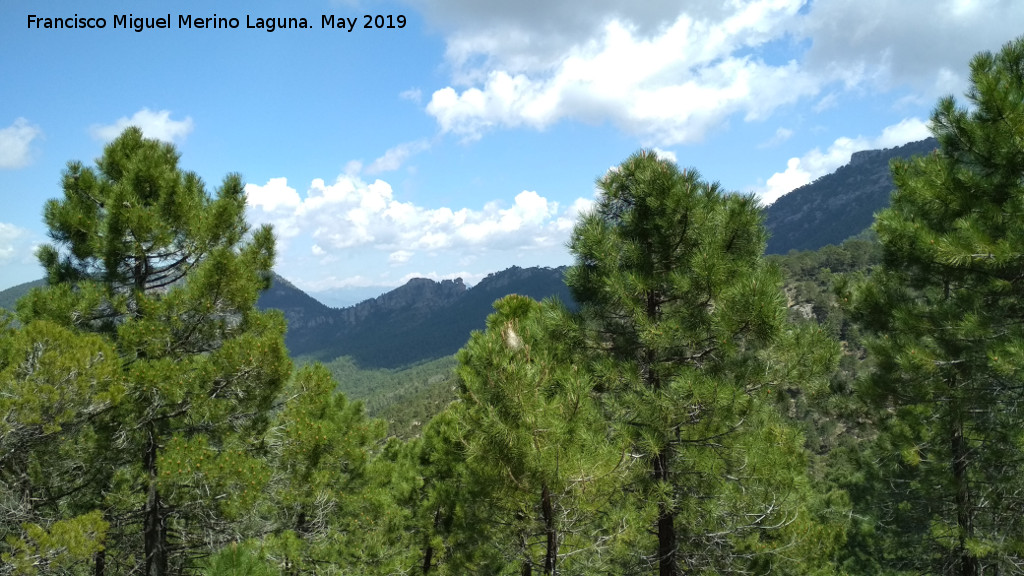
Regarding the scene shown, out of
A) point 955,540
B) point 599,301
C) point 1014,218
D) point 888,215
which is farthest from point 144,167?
point 955,540

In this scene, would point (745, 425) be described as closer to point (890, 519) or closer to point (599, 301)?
point (599, 301)

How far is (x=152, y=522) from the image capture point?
6793 mm

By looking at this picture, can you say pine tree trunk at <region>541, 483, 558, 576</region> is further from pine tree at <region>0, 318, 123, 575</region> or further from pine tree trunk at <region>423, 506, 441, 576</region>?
pine tree trunk at <region>423, 506, 441, 576</region>

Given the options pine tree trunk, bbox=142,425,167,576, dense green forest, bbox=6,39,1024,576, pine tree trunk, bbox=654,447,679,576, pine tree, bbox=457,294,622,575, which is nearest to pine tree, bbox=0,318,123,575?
dense green forest, bbox=6,39,1024,576

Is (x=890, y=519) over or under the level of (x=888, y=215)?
under

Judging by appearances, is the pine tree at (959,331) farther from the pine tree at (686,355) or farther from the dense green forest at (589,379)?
the pine tree at (686,355)

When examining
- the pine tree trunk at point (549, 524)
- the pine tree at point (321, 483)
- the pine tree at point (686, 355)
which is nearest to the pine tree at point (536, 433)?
the pine tree trunk at point (549, 524)

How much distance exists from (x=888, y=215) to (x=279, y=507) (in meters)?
11.0

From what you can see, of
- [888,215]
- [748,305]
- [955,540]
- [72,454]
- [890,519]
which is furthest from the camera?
[890,519]

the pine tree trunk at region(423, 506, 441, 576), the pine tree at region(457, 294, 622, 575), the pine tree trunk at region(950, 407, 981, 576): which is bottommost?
the pine tree trunk at region(423, 506, 441, 576)

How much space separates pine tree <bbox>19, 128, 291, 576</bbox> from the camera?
6.45 m

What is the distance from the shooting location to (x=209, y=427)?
7.02 metres

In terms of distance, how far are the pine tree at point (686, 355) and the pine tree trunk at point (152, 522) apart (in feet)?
20.4

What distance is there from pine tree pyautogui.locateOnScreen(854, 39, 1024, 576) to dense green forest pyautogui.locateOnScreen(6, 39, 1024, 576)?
43mm
